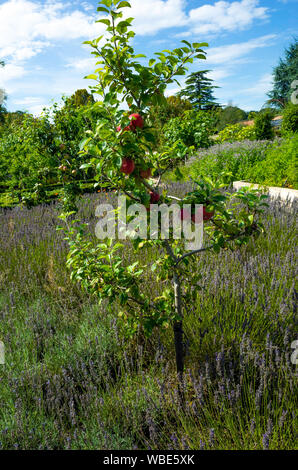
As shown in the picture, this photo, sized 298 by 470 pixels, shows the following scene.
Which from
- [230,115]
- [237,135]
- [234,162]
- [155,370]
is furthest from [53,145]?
[230,115]

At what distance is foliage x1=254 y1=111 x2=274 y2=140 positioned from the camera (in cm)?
1384

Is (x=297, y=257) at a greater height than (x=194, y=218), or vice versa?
(x=194, y=218)

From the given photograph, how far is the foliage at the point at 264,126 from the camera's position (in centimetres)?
1384

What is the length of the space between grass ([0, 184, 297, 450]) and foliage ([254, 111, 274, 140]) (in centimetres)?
1186

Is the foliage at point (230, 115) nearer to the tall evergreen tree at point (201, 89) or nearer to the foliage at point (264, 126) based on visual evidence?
the tall evergreen tree at point (201, 89)

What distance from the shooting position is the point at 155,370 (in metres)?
2.14

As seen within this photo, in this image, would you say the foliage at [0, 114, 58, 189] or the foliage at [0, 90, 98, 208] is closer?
the foliage at [0, 90, 98, 208]

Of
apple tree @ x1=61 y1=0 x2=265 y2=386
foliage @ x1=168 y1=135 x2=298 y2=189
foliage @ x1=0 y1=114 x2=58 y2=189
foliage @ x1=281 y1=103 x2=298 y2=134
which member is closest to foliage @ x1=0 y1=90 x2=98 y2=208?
foliage @ x1=0 y1=114 x2=58 y2=189

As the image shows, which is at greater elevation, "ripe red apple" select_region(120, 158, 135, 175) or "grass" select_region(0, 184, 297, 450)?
"ripe red apple" select_region(120, 158, 135, 175)

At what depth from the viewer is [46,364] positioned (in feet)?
7.07

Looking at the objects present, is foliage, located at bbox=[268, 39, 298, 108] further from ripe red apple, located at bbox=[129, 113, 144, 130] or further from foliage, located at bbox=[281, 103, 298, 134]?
ripe red apple, located at bbox=[129, 113, 144, 130]

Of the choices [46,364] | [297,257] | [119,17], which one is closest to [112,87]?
[119,17]

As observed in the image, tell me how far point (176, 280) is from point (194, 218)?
1.53 ft
